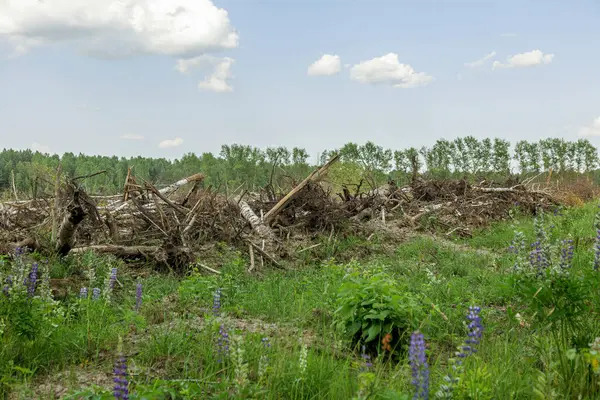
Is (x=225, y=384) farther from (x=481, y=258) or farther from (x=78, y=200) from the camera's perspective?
(x=481, y=258)

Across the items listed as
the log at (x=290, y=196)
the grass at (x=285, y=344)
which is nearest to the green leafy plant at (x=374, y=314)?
the grass at (x=285, y=344)

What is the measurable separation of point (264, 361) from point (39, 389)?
5.10 feet

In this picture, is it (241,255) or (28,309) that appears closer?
(28,309)

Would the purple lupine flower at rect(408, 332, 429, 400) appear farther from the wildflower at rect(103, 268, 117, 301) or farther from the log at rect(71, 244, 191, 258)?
the log at rect(71, 244, 191, 258)

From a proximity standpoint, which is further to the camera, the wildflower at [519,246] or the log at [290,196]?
the log at [290,196]

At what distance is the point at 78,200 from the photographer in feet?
20.6

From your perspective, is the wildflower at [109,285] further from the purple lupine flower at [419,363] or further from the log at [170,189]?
the log at [170,189]

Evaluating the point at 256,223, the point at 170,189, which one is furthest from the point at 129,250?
the point at 170,189

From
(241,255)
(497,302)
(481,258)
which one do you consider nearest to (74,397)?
(497,302)

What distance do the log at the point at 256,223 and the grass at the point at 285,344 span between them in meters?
2.90

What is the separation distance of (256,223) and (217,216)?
3.00 ft

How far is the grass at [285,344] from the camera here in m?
3.07

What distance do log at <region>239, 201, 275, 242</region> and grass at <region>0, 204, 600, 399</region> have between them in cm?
290

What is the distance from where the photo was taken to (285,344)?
402cm
